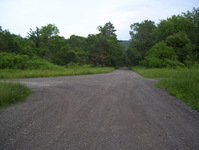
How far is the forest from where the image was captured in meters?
34.2

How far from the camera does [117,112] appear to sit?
4820 mm

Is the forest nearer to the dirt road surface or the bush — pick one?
the bush

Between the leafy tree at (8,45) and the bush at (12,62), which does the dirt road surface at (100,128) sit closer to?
the bush at (12,62)

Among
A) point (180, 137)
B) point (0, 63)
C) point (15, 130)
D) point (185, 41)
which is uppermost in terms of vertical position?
point (185, 41)

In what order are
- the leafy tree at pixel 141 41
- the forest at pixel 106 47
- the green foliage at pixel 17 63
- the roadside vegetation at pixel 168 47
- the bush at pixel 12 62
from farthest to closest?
the leafy tree at pixel 141 41 < the forest at pixel 106 47 < the green foliage at pixel 17 63 < the bush at pixel 12 62 < the roadside vegetation at pixel 168 47

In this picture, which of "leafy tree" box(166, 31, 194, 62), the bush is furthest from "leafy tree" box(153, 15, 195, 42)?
the bush

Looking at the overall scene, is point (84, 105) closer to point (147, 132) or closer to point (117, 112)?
point (117, 112)

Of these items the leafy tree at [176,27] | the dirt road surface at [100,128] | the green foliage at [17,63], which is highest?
the leafy tree at [176,27]

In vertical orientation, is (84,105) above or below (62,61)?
below

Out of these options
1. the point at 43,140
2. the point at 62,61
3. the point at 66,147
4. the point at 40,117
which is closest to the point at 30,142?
the point at 43,140

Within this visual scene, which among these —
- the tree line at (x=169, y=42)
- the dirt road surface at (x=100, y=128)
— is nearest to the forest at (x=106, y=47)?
the tree line at (x=169, y=42)

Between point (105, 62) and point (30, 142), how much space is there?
52.9 m

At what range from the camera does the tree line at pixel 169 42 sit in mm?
35844

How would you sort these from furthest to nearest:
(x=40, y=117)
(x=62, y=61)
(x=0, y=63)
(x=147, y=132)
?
(x=62, y=61)
(x=0, y=63)
(x=40, y=117)
(x=147, y=132)
